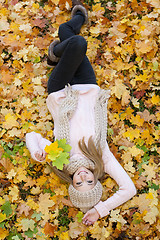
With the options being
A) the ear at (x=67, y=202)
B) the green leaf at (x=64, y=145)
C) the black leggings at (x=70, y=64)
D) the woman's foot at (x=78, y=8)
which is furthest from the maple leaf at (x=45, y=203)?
the woman's foot at (x=78, y=8)

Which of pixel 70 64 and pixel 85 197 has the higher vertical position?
pixel 70 64

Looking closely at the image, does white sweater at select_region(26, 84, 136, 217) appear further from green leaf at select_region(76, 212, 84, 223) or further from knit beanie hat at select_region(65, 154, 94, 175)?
green leaf at select_region(76, 212, 84, 223)

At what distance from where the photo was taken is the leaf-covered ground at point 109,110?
2.95 meters

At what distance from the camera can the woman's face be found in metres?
2.74

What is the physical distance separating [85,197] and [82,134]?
734 millimetres

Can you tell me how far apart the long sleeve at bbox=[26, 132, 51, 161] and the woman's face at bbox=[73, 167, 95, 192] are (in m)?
0.59

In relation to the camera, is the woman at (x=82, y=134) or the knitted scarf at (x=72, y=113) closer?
the woman at (x=82, y=134)

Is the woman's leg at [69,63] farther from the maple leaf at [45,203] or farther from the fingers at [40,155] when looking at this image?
the maple leaf at [45,203]

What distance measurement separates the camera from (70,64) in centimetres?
305

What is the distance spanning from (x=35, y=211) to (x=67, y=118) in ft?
4.07

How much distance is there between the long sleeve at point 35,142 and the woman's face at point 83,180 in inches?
23.1

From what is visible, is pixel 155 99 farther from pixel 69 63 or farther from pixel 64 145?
pixel 64 145

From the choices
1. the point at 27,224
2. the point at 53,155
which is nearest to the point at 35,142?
the point at 53,155

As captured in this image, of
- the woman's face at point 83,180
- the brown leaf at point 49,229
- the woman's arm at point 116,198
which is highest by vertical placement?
the woman's face at point 83,180
